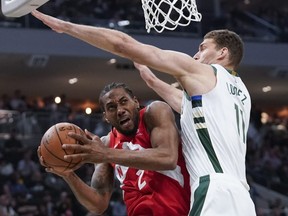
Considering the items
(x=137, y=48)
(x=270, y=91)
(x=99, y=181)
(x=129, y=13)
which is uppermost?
(x=137, y=48)

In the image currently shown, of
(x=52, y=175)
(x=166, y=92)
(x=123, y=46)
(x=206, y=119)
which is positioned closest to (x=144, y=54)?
(x=123, y=46)

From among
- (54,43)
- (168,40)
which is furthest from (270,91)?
(54,43)

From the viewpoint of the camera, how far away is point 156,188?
545 cm

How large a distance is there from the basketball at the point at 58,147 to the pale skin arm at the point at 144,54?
54 cm

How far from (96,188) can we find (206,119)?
1162 millimetres

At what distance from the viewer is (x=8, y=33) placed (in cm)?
1853

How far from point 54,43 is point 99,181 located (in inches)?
537

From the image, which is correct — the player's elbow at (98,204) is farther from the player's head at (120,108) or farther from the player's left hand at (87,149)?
the player's left hand at (87,149)

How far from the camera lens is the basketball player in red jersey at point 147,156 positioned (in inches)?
203

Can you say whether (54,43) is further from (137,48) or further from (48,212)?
(137,48)

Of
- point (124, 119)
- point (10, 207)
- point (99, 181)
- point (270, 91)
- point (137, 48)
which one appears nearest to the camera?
point (137, 48)

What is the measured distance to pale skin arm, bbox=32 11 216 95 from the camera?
15.6ft

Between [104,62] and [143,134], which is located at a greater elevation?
[143,134]

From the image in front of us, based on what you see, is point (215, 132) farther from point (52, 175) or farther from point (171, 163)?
point (52, 175)
